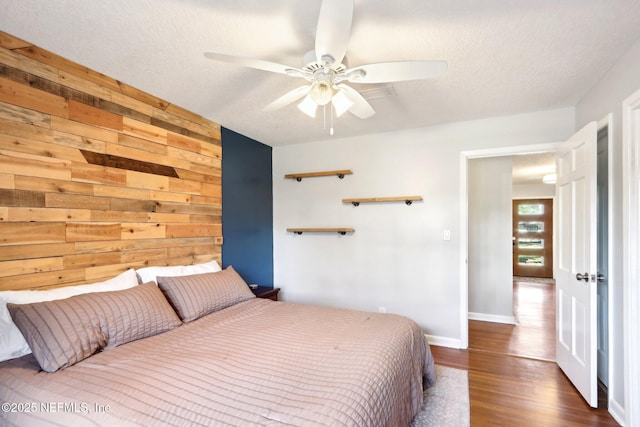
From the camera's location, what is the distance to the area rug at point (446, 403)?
2.02 m

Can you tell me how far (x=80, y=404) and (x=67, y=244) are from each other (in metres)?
1.22

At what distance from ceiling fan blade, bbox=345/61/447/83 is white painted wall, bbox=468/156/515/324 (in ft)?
9.75

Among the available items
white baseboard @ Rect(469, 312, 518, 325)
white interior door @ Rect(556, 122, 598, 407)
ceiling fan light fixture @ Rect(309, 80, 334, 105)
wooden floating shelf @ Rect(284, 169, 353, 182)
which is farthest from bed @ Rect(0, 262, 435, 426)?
white baseboard @ Rect(469, 312, 518, 325)

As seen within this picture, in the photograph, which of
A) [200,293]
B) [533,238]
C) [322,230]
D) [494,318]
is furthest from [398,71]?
[533,238]

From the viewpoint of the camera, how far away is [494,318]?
13.6ft

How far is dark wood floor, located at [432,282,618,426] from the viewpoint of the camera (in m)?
2.08

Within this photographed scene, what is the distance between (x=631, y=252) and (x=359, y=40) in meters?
2.05

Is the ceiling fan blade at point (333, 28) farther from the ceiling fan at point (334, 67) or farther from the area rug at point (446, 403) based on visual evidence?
the area rug at point (446, 403)

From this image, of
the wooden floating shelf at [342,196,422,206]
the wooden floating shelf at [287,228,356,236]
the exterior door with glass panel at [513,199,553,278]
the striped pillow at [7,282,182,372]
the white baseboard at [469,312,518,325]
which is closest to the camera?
the striped pillow at [7,282,182,372]

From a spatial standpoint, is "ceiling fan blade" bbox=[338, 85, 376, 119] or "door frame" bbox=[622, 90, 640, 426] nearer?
"door frame" bbox=[622, 90, 640, 426]

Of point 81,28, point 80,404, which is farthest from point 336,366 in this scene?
point 81,28

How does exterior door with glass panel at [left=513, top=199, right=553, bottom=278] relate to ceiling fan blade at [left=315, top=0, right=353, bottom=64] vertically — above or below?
below

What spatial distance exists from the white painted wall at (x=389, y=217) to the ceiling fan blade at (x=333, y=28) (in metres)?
2.16

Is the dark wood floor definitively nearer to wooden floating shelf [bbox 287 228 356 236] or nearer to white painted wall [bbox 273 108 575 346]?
white painted wall [bbox 273 108 575 346]
